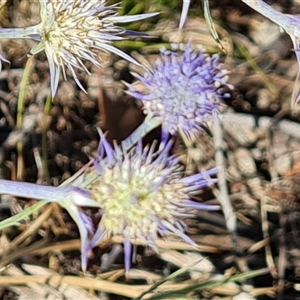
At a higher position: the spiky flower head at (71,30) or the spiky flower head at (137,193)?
the spiky flower head at (71,30)

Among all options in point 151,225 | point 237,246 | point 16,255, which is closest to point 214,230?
point 237,246

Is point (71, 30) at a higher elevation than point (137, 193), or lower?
higher

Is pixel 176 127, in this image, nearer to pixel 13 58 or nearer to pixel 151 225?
pixel 151 225

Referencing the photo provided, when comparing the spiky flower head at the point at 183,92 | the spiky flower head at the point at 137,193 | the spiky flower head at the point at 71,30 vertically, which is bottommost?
the spiky flower head at the point at 137,193
